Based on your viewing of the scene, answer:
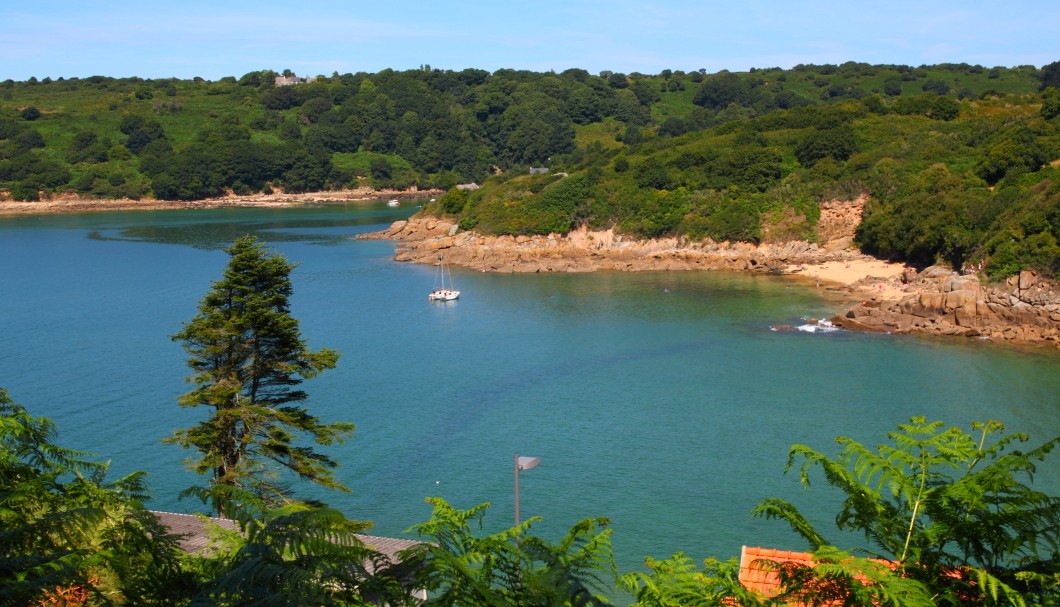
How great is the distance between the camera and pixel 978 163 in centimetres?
4897

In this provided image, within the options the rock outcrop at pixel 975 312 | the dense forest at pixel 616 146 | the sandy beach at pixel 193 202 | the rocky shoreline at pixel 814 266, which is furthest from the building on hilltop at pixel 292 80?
the rock outcrop at pixel 975 312

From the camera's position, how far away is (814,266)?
50375mm

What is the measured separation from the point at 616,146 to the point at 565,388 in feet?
244

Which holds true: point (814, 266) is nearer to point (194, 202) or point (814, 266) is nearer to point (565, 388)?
point (565, 388)

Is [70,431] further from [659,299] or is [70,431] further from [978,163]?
[978,163]

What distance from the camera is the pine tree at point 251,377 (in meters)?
16.0

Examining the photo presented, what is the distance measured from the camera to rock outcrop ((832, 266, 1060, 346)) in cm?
3366

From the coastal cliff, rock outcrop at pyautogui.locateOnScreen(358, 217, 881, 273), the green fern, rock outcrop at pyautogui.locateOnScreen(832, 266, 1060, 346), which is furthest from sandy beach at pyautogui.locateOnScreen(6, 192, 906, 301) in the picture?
the green fern

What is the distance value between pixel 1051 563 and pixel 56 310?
47205 millimetres

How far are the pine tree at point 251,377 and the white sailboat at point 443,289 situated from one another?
27.9 meters

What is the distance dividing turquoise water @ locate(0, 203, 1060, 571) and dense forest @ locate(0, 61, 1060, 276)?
23.8ft

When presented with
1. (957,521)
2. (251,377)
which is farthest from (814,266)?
(957,521)

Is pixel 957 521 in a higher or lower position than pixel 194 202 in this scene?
lower

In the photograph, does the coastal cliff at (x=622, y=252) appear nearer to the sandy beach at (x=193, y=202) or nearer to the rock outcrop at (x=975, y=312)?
the rock outcrop at (x=975, y=312)
